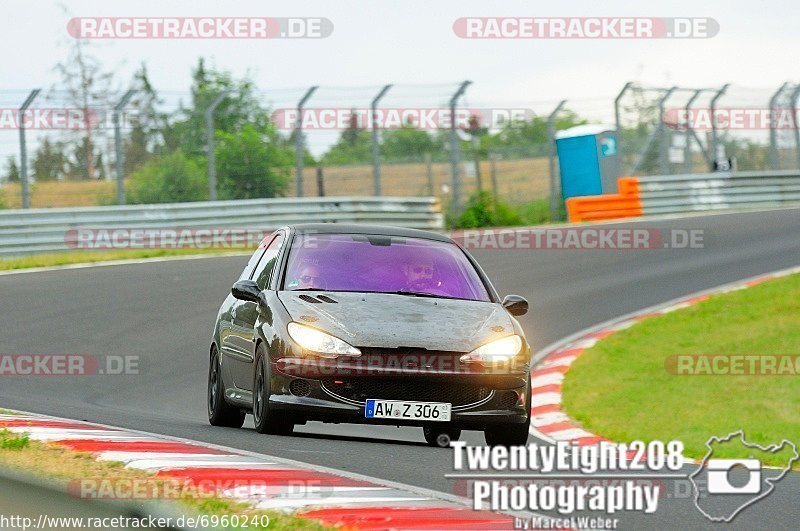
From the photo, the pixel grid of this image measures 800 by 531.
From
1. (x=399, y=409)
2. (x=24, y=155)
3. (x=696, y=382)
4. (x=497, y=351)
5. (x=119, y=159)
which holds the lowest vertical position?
(x=696, y=382)

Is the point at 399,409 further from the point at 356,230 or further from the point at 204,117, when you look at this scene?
the point at 204,117

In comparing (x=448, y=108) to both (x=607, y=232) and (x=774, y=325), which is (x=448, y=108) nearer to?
(x=607, y=232)

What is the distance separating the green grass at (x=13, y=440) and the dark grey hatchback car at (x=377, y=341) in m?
1.60

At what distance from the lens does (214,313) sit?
17.2 metres

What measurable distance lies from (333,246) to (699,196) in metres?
20.9

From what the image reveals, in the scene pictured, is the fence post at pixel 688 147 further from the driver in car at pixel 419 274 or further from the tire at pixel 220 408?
the driver in car at pixel 419 274

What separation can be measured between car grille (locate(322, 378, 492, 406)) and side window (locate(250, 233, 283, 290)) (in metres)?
1.39

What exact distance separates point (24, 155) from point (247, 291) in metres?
14.6

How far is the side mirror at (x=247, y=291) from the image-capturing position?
9.41 m

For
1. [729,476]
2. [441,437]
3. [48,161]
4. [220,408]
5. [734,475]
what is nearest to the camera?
[729,476]

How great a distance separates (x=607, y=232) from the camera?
2512cm

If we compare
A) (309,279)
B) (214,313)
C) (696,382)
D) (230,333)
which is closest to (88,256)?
(214,313)

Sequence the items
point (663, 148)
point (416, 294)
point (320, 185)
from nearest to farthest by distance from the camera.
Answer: point (416, 294), point (320, 185), point (663, 148)

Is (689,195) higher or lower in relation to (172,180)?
lower
